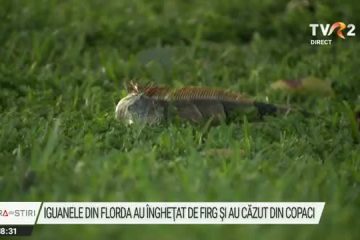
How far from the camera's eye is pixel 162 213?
2.86 meters

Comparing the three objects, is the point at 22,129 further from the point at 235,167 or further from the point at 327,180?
the point at 327,180

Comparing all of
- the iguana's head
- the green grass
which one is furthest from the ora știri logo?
the iguana's head

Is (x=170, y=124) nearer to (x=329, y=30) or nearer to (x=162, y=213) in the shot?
(x=162, y=213)

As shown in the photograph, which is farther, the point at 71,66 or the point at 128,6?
the point at 128,6

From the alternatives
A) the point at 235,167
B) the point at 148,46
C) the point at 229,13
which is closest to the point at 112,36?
the point at 148,46

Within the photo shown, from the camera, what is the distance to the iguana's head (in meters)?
3.82

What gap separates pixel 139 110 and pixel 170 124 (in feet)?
0.51

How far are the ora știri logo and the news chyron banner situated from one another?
2.38 metres

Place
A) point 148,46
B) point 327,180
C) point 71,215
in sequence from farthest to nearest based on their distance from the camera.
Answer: point 148,46
point 327,180
point 71,215

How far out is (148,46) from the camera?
5219mm

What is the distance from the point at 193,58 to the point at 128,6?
95 cm

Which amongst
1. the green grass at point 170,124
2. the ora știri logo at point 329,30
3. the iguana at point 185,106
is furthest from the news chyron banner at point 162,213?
the ora știri logo at point 329,30

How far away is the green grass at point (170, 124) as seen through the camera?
2912mm

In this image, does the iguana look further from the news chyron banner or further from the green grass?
the news chyron banner
